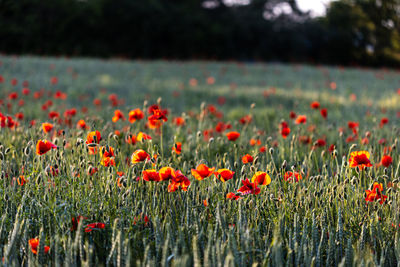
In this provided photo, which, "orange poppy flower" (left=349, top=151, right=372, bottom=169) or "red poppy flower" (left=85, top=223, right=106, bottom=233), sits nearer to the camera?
"red poppy flower" (left=85, top=223, right=106, bottom=233)

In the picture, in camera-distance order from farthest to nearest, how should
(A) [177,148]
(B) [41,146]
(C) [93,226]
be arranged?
(A) [177,148]
(B) [41,146]
(C) [93,226]

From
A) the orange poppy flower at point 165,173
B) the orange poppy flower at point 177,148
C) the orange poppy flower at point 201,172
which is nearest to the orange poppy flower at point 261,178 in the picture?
the orange poppy flower at point 201,172

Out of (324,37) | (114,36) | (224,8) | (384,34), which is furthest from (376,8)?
(114,36)

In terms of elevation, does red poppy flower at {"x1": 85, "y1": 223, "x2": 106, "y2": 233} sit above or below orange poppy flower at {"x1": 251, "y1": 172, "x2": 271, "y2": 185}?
below

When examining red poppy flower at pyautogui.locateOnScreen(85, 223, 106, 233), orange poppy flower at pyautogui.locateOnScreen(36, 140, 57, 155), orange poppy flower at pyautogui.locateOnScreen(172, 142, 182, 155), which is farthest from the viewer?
orange poppy flower at pyautogui.locateOnScreen(172, 142, 182, 155)

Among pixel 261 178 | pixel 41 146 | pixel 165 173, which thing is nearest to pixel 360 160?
pixel 261 178

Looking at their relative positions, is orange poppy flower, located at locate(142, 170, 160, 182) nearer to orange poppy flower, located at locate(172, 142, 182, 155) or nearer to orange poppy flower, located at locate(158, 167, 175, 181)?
orange poppy flower, located at locate(158, 167, 175, 181)

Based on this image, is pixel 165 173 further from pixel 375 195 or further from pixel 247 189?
pixel 375 195

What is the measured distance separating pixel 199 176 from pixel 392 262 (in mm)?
875

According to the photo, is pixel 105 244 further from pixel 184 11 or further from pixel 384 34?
pixel 384 34

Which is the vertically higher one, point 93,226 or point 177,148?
point 177,148

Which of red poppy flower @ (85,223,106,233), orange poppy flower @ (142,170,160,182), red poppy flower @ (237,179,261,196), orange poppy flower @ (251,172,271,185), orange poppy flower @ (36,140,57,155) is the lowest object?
red poppy flower @ (85,223,106,233)

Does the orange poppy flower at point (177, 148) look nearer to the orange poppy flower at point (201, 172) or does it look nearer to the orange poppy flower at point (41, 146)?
the orange poppy flower at point (201, 172)

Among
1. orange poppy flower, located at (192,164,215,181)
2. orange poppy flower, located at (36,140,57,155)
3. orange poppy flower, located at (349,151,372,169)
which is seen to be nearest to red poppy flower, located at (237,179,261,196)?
orange poppy flower, located at (192,164,215,181)
